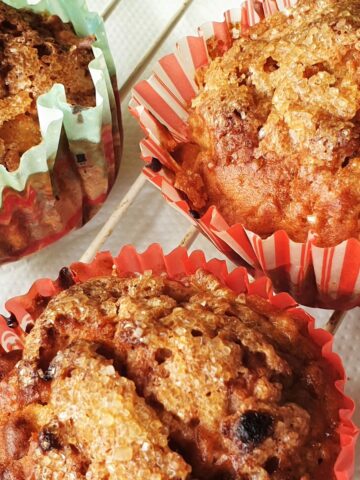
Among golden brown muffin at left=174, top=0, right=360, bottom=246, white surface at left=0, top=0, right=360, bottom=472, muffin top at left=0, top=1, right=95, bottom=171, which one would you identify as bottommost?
white surface at left=0, top=0, right=360, bottom=472

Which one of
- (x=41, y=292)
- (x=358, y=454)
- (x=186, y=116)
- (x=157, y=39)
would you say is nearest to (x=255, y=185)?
(x=186, y=116)

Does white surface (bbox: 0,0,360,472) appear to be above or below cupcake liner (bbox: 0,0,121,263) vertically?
below

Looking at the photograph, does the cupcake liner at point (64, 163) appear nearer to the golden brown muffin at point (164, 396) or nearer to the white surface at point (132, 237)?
the white surface at point (132, 237)

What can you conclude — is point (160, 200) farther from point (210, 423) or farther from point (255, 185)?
point (210, 423)

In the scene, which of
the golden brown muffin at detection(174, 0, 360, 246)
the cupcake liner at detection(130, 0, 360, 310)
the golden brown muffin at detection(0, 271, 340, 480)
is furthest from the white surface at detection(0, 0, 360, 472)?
the golden brown muffin at detection(0, 271, 340, 480)

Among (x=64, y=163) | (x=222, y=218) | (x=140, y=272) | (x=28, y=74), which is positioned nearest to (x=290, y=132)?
(x=222, y=218)

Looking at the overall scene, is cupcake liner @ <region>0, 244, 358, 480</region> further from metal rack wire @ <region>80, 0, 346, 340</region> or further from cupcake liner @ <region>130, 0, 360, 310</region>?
metal rack wire @ <region>80, 0, 346, 340</region>

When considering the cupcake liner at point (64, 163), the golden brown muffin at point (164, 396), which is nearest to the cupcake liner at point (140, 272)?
the golden brown muffin at point (164, 396)
